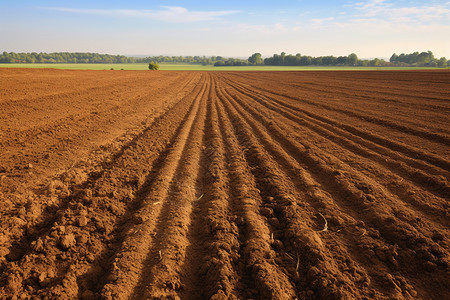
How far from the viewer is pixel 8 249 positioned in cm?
293

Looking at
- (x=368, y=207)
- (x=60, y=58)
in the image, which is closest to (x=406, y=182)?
(x=368, y=207)

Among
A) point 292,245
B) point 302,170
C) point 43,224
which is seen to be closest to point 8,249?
point 43,224

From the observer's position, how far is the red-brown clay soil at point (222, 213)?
264 centimetres

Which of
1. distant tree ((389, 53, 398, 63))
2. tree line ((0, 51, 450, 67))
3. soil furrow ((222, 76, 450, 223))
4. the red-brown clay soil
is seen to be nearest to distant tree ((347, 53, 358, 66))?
tree line ((0, 51, 450, 67))

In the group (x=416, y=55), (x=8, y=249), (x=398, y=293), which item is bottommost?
(x=398, y=293)

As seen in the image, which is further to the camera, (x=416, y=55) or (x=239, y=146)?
(x=416, y=55)

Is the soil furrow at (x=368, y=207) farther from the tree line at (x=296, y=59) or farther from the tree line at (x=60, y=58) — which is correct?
Answer: the tree line at (x=60, y=58)

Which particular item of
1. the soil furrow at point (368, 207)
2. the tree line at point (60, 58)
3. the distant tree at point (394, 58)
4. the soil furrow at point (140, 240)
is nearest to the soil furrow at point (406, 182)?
the soil furrow at point (368, 207)

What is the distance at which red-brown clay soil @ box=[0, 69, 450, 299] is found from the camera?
2.64 meters

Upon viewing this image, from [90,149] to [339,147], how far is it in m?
6.51

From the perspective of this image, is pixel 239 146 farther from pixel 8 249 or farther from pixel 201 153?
pixel 8 249

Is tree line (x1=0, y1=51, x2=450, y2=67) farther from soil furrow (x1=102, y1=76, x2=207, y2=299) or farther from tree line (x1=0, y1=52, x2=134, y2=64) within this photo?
soil furrow (x1=102, y1=76, x2=207, y2=299)

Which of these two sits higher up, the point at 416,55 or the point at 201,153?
the point at 416,55

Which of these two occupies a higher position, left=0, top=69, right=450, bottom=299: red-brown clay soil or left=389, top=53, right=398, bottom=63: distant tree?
left=389, top=53, right=398, bottom=63: distant tree
